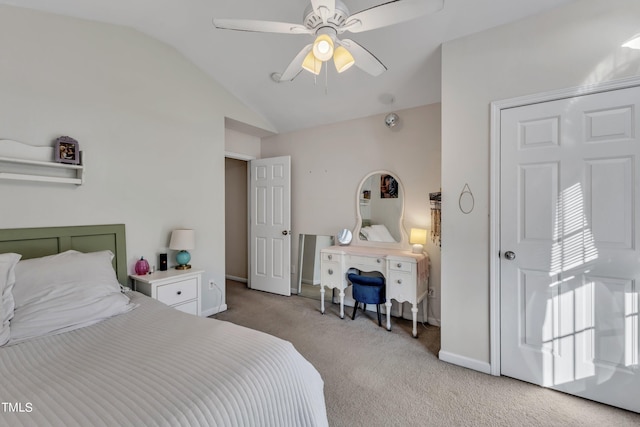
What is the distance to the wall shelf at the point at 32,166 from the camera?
190 cm

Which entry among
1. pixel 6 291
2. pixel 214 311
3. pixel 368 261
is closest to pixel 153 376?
pixel 6 291

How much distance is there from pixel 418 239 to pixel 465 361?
1.20 m

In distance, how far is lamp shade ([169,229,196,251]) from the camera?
273cm

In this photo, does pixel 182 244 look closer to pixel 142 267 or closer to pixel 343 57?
pixel 142 267

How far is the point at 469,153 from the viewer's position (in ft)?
7.18

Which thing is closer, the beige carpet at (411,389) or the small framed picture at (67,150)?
the beige carpet at (411,389)

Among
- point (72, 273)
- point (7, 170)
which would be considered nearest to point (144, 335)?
point (72, 273)

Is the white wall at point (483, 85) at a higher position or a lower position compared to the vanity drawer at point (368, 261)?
higher

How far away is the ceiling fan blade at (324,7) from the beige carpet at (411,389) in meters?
2.26

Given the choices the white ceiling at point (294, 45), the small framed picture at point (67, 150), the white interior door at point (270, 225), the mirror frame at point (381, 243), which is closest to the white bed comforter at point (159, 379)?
the small framed picture at point (67, 150)

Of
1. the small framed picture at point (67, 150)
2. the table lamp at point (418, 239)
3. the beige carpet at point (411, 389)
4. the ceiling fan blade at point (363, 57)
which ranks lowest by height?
the beige carpet at point (411, 389)

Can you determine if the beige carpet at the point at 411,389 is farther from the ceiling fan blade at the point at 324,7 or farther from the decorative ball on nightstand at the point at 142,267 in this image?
the ceiling fan blade at the point at 324,7

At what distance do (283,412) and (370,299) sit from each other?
6.38 feet

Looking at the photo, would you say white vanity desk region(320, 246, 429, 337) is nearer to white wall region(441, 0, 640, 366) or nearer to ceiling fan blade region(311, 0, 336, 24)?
white wall region(441, 0, 640, 366)
